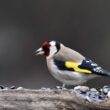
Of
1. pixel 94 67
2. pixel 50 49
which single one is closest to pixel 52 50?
pixel 50 49

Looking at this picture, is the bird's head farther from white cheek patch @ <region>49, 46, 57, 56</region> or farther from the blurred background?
the blurred background

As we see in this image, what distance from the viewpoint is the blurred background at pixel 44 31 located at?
14.3 m

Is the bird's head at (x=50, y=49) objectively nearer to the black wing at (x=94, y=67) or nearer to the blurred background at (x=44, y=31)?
the black wing at (x=94, y=67)

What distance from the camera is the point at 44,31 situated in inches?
590

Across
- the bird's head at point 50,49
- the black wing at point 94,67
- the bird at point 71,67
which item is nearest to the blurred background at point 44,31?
the bird's head at point 50,49

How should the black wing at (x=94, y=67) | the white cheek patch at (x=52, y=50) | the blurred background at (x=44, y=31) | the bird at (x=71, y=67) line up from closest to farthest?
the black wing at (x=94, y=67)
the bird at (x=71, y=67)
the white cheek patch at (x=52, y=50)
the blurred background at (x=44, y=31)

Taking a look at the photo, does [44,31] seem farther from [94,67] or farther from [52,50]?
[94,67]

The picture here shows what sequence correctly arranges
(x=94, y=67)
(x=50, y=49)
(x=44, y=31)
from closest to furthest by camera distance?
1. (x=94, y=67)
2. (x=50, y=49)
3. (x=44, y=31)

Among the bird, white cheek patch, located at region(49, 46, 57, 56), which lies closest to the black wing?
the bird

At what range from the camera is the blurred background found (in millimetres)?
14312

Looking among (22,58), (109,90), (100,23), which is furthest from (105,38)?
(109,90)

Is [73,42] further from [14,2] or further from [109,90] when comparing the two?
[109,90]

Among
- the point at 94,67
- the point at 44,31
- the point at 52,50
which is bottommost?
the point at 94,67

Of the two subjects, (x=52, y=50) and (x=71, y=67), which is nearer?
(x=71, y=67)
